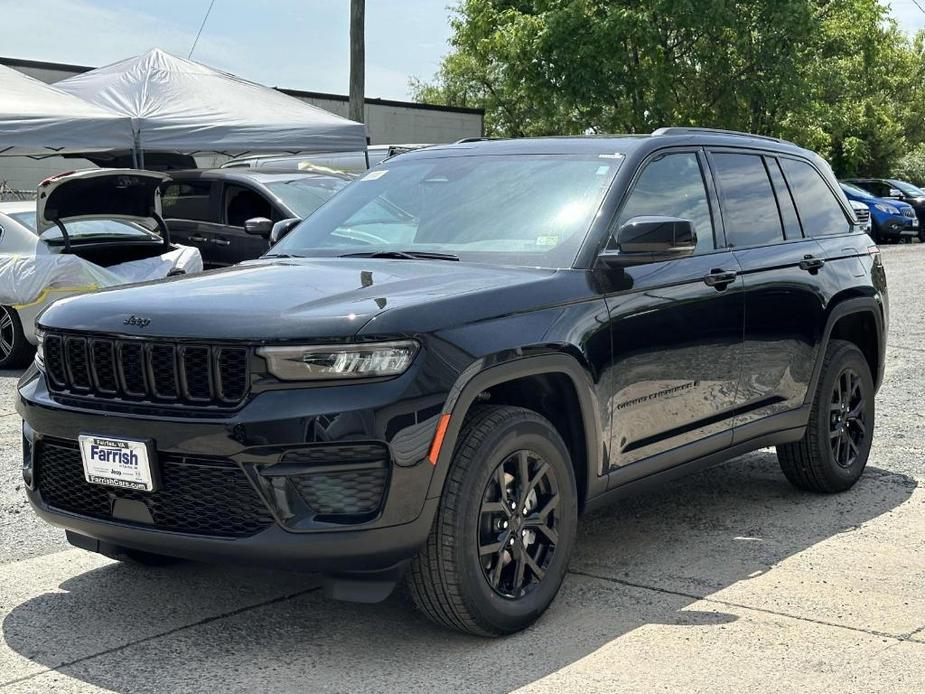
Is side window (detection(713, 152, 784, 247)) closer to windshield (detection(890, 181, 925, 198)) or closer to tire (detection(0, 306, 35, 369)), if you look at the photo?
tire (detection(0, 306, 35, 369))

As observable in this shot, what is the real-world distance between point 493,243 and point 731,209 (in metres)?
1.38

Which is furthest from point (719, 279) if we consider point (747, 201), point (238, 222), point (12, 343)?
point (238, 222)

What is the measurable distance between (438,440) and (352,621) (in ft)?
3.16

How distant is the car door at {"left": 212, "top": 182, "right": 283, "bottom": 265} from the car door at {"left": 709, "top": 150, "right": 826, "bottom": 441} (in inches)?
303

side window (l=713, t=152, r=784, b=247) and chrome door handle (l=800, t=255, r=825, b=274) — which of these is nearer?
side window (l=713, t=152, r=784, b=247)

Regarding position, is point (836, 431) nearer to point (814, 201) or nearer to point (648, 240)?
point (814, 201)

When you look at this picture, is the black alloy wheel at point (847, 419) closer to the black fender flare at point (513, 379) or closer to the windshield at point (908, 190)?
the black fender flare at point (513, 379)

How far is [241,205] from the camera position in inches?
531

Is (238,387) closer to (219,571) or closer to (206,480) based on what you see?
(206,480)

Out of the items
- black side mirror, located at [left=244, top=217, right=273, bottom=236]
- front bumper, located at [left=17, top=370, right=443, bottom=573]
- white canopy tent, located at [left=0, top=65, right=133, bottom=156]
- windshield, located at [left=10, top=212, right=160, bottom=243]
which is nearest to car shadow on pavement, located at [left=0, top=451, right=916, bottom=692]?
front bumper, located at [left=17, top=370, right=443, bottom=573]

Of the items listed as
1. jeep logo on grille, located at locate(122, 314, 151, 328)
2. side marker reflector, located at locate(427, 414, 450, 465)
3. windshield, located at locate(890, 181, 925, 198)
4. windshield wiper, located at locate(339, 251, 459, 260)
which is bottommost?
windshield, located at locate(890, 181, 925, 198)

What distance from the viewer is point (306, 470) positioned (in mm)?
3842

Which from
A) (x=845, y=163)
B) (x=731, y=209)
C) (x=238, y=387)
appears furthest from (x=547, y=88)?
(x=238, y=387)

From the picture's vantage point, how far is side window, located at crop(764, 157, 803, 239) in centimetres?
623
